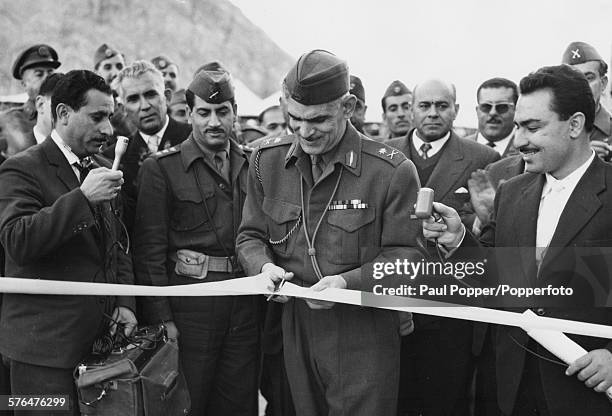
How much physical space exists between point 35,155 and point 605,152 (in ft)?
10.3

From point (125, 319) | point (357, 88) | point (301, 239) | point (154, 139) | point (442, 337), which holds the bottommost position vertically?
point (442, 337)

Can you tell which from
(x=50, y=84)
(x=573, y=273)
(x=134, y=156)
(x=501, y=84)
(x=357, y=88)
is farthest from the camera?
(x=357, y=88)

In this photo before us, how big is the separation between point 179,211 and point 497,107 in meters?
2.71

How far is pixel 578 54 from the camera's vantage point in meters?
5.11

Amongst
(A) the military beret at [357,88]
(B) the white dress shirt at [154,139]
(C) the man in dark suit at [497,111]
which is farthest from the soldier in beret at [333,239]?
(C) the man in dark suit at [497,111]

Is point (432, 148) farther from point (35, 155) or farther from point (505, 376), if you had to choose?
point (35, 155)

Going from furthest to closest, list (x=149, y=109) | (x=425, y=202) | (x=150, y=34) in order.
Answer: (x=150, y=34) → (x=149, y=109) → (x=425, y=202)

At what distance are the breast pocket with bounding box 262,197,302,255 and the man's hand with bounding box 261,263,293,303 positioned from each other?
19 cm

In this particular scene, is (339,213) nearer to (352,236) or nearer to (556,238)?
(352,236)

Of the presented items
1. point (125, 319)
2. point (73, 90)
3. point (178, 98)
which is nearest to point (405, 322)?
point (125, 319)

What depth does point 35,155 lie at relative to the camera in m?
3.72

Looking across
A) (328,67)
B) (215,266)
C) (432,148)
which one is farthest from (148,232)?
(432,148)

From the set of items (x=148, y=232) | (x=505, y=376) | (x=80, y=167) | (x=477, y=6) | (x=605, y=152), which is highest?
(x=477, y=6)

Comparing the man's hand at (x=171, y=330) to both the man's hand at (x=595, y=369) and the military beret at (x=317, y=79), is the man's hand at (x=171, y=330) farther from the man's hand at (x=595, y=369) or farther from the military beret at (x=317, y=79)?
the man's hand at (x=595, y=369)
